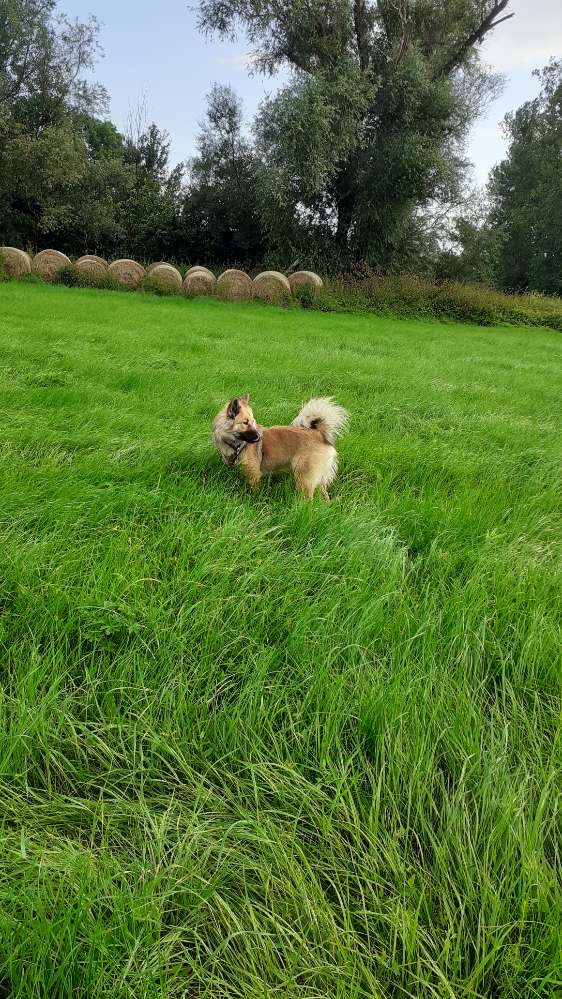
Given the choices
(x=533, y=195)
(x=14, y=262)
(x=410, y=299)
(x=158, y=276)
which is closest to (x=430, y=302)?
(x=410, y=299)

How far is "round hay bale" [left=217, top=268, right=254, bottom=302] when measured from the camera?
14.7 metres

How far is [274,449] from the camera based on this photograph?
2.83 meters

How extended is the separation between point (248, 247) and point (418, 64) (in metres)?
8.63

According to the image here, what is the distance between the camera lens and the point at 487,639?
1576 mm

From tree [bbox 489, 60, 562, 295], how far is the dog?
32.5 metres

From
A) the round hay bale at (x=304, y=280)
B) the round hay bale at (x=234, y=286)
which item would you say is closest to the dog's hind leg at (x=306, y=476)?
the round hay bale at (x=234, y=286)

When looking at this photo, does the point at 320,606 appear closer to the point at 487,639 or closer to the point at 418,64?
the point at 487,639

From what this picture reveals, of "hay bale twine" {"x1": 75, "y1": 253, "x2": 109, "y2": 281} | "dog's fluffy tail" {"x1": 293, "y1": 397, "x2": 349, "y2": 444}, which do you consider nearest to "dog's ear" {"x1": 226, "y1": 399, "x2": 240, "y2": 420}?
"dog's fluffy tail" {"x1": 293, "y1": 397, "x2": 349, "y2": 444}

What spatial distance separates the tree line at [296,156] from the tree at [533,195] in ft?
40.0

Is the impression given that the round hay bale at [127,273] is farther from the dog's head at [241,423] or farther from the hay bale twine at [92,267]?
the dog's head at [241,423]

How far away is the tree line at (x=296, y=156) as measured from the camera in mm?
16203

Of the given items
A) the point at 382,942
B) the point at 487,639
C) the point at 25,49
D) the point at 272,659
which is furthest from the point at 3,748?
the point at 25,49

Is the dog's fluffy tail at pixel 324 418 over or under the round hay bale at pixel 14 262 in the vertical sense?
under

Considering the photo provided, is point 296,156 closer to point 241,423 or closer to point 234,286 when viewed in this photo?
point 234,286
